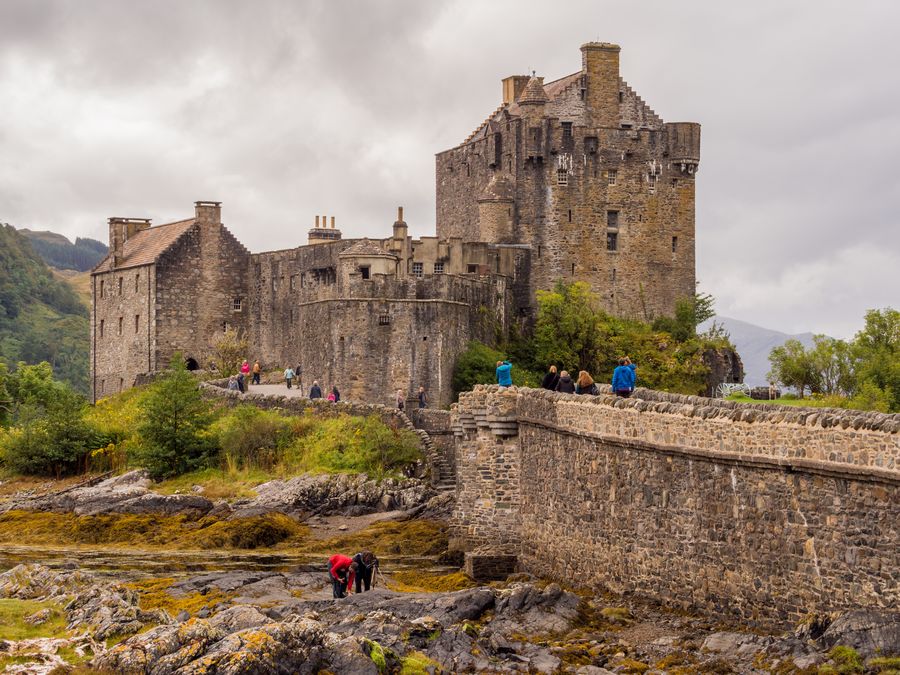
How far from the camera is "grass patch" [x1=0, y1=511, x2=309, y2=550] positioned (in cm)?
3759

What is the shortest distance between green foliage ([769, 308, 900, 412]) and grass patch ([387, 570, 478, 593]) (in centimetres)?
2250

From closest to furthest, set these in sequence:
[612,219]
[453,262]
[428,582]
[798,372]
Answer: [428,582] → [798,372] → [453,262] → [612,219]

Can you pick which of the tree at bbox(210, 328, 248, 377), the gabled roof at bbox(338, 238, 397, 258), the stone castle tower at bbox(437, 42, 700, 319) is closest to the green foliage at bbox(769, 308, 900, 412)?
the stone castle tower at bbox(437, 42, 700, 319)

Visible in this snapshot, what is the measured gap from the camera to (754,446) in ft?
74.8

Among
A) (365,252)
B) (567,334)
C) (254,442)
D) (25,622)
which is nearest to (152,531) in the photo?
(254,442)

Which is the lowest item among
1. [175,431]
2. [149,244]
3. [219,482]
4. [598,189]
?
[219,482]

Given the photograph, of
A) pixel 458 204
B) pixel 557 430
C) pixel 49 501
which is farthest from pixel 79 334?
pixel 557 430

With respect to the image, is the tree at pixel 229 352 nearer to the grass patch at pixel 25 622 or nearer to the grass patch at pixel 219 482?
the grass patch at pixel 219 482

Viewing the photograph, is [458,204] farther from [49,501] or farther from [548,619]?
[548,619]

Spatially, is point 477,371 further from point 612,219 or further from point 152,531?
point 152,531

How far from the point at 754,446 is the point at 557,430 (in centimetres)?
748

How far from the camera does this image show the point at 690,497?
24.7 m

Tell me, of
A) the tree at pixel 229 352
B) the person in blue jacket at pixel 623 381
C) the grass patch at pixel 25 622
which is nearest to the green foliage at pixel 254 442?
the person in blue jacket at pixel 623 381

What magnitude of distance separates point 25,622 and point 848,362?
122 ft
